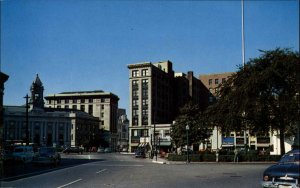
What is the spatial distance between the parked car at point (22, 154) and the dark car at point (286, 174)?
34989 millimetres

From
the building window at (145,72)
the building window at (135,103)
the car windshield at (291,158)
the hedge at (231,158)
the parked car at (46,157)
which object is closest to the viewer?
the car windshield at (291,158)

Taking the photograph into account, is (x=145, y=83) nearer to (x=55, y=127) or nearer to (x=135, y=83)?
(x=135, y=83)

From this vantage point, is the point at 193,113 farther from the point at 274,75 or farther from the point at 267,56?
the point at 274,75

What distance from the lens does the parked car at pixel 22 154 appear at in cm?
4406

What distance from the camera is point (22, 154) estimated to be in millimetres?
45062

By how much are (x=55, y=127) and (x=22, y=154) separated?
99.8 meters

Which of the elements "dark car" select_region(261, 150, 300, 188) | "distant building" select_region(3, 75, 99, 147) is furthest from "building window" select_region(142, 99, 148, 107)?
"dark car" select_region(261, 150, 300, 188)

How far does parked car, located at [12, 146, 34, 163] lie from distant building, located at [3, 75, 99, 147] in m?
78.4

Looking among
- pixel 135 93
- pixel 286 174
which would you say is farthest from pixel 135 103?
pixel 286 174

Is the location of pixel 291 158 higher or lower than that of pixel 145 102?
lower

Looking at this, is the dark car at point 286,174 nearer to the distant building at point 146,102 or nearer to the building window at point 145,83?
the distant building at point 146,102

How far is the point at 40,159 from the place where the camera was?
36.5 m

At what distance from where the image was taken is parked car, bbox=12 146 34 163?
4406 cm

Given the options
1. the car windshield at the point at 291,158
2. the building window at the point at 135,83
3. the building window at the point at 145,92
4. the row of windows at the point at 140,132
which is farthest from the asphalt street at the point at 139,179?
the building window at the point at 135,83
